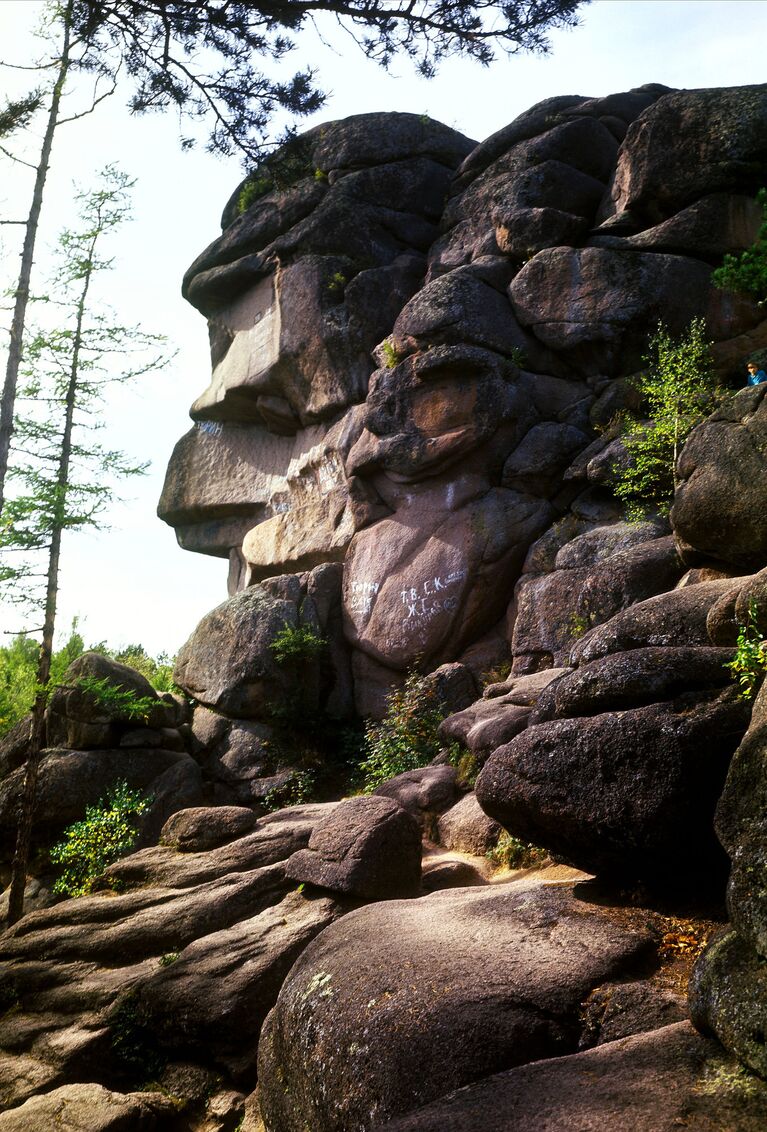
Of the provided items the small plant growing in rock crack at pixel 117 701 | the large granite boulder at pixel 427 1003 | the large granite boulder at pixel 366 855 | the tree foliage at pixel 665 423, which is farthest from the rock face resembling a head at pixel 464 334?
the large granite boulder at pixel 427 1003

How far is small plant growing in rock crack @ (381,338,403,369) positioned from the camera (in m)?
20.0

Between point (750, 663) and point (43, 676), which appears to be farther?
point (43, 676)

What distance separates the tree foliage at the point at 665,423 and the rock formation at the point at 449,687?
26.5 inches

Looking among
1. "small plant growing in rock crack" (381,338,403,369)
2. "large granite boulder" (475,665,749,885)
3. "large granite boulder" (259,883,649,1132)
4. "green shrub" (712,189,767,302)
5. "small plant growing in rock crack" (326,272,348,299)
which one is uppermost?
"small plant growing in rock crack" (326,272,348,299)

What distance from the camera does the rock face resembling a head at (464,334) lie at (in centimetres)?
1795

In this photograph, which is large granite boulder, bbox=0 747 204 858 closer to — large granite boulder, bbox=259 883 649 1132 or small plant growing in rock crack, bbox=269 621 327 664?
small plant growing in rock crack, bbox=269 621 327 664

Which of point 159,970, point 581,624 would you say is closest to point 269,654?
point 581,624

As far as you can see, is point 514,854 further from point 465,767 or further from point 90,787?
point 90,787

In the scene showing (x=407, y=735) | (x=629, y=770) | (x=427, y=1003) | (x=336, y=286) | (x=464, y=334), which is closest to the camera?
Result: (x=427, y=1003)

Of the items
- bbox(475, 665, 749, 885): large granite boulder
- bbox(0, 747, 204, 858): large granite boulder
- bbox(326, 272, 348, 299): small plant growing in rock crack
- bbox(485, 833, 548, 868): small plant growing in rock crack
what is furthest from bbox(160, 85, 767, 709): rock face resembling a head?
bbox(475, 665, 749, 885): large granite boulder

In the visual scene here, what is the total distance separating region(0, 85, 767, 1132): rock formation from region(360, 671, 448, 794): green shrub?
15.9 inches

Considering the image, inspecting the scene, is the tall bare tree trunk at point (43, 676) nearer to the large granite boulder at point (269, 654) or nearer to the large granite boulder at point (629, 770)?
the large granite boulder at point (269, 654)

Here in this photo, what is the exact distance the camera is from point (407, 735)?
15.4m

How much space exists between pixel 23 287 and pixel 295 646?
Answer: 882 cm
